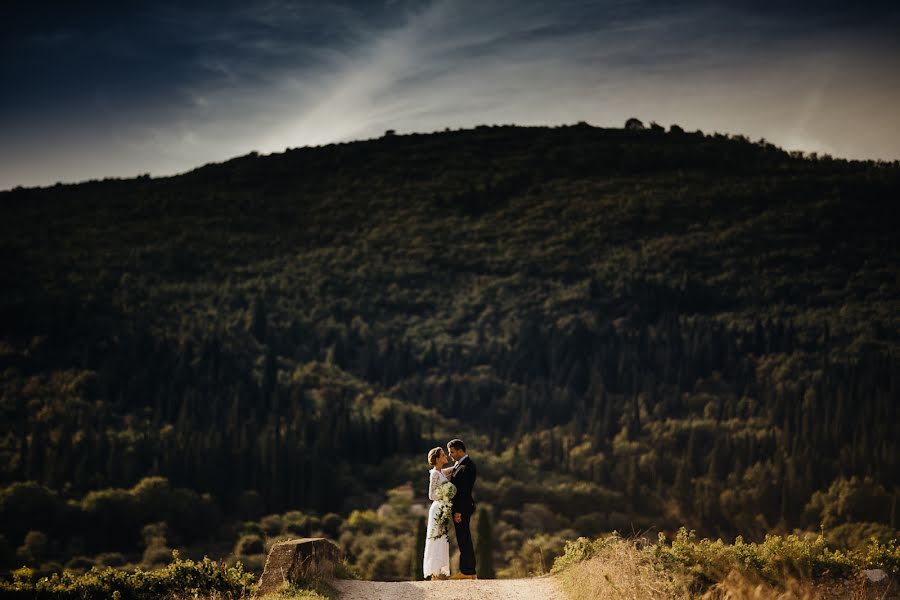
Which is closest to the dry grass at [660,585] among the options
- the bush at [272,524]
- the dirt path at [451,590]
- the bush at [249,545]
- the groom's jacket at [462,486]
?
the dirt path at [451,590]

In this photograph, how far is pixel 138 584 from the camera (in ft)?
75.5

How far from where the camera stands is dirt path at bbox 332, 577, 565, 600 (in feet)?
75.7

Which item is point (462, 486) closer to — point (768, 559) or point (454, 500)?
point (454, 500)

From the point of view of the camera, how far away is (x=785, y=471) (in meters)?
168

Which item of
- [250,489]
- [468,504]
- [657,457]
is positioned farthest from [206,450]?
[468,504]

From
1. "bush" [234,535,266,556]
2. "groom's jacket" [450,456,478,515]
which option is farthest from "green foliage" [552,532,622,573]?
"bush" [234,535,266,556]

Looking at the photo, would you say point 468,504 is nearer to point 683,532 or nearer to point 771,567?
point 683,532

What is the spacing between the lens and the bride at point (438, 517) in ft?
83.0

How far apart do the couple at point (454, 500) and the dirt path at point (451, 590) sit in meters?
0.75

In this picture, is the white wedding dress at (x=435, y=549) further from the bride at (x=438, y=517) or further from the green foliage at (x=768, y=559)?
the green foliage at (x=768, y=559)

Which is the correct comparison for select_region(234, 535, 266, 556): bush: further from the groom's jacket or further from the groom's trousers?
the groom's jacket

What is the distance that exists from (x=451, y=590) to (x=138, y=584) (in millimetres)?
5519

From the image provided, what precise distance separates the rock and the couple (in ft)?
8.67

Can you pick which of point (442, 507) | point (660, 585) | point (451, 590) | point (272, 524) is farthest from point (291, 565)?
point (272, 524)
